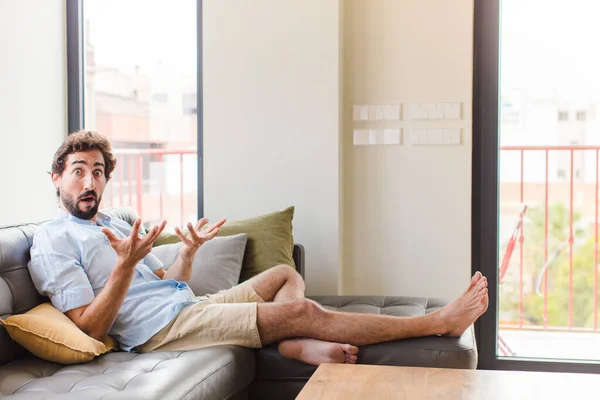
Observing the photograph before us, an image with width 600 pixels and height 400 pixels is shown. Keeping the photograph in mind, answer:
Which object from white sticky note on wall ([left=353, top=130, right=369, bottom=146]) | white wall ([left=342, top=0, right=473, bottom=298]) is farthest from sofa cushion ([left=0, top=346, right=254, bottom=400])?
white sticky note on wall ([left=353, top=130, right=369, bottom=146])

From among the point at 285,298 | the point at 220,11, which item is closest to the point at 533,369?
the point at 285,298

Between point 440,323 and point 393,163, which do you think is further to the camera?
point 393,163

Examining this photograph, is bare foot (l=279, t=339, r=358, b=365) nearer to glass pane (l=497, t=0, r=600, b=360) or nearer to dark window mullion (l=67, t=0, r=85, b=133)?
glass pane (l=497, t=0, r=600, b=360)

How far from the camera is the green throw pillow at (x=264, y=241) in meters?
3.34

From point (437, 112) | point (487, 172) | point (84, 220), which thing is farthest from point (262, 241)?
point (487, 172)

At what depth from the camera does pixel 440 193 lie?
3758 mm

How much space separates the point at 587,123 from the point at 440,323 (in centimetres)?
157

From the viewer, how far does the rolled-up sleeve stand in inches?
100

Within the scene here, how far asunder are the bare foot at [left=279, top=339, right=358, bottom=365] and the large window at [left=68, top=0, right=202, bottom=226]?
151cm

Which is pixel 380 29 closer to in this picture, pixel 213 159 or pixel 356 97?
pixel 356 97

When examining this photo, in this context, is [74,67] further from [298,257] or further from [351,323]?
[351,323]

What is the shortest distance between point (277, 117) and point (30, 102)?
4.32ft

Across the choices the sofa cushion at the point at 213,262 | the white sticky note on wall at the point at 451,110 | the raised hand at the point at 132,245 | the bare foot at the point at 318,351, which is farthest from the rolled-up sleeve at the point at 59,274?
the white sticky note on wall at the point at 451,110

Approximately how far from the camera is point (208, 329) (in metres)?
2.66
